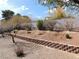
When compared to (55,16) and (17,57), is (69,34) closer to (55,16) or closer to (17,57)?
(17,57)

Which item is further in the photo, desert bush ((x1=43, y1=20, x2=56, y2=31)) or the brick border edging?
desert bush ((x1=43, y1=20, x2=56, y2=31))

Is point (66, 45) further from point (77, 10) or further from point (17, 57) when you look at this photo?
point (77, 10)

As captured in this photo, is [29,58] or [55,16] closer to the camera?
[29,58]

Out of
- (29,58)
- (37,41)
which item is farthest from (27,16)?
(29,58)

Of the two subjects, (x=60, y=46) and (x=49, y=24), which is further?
(x=49, y=24)

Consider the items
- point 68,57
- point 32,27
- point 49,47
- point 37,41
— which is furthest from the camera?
point 32,27

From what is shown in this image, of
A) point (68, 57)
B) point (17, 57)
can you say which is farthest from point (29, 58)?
point (68, 57)

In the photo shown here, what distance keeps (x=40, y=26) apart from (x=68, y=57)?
2169 centimetres

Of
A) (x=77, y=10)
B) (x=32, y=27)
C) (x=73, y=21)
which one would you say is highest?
(x=77, y=10)

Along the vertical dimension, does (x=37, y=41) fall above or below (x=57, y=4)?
below

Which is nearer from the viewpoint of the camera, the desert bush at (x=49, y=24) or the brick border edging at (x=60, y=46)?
the brick border edging at (x=60, y=46)

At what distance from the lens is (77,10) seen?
908 cm

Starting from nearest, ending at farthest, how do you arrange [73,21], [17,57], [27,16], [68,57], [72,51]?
[68,57] < [72,51] < [17,57] < [73,21] < [27,16]

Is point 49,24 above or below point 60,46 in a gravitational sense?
below
